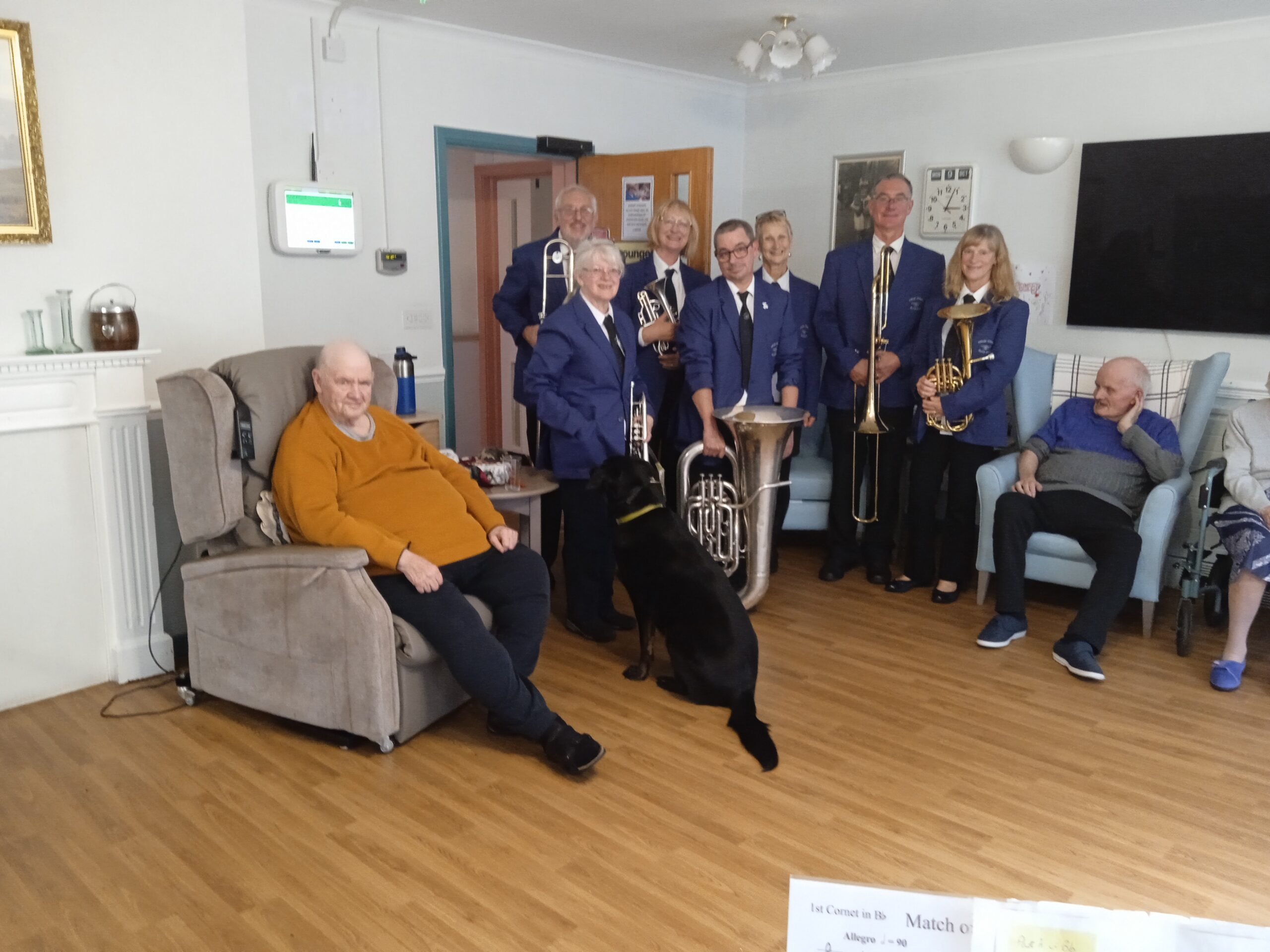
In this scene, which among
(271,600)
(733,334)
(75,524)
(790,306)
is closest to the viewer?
(271,600)

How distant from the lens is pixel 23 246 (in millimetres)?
3006

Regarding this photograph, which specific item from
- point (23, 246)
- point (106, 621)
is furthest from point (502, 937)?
point (23, 246)

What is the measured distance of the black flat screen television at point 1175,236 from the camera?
4312mm

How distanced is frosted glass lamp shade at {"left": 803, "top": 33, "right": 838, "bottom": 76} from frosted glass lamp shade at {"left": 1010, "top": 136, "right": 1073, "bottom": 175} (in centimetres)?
104

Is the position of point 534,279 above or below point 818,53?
below

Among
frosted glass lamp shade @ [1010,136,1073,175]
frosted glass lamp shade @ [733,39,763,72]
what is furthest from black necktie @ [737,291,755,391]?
frosted glass lamp shade @ [1010,136,1073,175]

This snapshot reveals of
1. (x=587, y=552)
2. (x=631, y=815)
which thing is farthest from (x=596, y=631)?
(x=631, y=815)

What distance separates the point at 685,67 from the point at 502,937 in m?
4.61

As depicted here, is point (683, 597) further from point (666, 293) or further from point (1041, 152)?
point (1041, 152)

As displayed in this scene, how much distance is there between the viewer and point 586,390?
3.46 metres

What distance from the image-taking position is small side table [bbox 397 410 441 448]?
405 centimetres

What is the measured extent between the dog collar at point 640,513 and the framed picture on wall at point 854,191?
2855 mm

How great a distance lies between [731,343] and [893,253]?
2.93 ft

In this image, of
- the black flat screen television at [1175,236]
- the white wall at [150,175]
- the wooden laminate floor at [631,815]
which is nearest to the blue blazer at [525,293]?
the white wall at [150,175]
